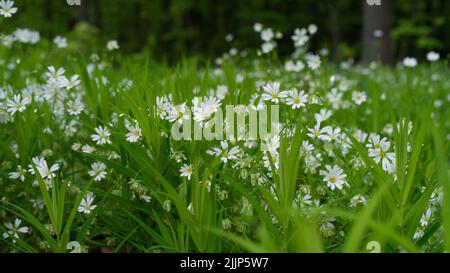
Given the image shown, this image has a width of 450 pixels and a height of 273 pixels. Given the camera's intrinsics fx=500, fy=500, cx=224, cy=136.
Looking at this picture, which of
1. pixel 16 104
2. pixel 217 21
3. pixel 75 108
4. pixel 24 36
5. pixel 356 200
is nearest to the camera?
pixel 356 200

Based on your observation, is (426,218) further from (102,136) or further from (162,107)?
(102,136)

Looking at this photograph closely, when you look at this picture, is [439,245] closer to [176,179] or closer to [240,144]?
[240,144]

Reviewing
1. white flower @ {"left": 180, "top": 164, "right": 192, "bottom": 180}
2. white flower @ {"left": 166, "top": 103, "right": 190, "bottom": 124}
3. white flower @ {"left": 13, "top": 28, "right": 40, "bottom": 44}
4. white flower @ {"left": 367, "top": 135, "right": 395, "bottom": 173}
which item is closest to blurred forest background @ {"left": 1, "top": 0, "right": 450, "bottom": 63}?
white flower @ {"left": 13, "top": 28, "right": 40, "bottom": 44}

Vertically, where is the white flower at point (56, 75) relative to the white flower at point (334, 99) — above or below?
above

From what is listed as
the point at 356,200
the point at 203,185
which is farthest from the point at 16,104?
the point at 356,200

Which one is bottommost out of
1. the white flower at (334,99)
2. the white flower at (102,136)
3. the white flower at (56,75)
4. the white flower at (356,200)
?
the white flower at (356,200)

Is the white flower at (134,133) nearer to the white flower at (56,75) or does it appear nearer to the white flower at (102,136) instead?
the white flower at (102,136)

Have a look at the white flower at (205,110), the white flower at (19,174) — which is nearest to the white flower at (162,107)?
the white flower at (205,110)

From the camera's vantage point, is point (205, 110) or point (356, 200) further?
point (205, 110)

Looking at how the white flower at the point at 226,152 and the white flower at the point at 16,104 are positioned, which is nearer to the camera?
the white flower at the point at 226,152
